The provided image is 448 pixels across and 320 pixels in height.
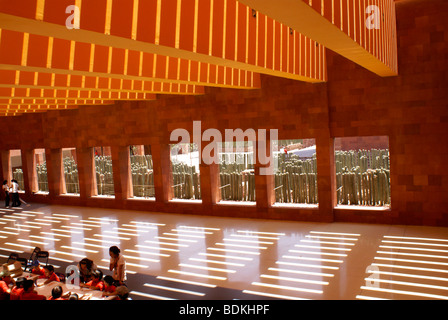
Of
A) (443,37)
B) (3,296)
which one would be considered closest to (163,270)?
(3,296)

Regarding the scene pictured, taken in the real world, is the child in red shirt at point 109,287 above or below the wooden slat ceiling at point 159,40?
below

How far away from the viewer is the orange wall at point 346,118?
930 centimetres

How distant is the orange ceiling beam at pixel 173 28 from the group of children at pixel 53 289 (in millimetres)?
3233

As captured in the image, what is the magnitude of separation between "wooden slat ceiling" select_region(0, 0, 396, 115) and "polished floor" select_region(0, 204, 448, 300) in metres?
3.70

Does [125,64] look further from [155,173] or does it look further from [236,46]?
[155,173]

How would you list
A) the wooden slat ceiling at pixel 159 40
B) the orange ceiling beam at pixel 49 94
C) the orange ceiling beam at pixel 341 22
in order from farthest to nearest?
the orange ceiling beam at pixel 49 94 < the wooden slat ceiling at pixel 159 40 < the orange ceiling beam at pixel 341 22

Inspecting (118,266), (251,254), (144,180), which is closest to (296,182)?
(251,254)

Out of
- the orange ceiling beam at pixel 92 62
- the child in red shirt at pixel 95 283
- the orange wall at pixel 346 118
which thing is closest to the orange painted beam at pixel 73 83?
the orange ceiling beam at pixel 92 62

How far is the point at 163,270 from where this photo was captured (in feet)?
26.0

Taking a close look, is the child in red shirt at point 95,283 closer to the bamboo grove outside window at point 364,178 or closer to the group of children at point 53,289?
the group of children at point 53,289

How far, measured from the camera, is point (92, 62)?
19.1 feet

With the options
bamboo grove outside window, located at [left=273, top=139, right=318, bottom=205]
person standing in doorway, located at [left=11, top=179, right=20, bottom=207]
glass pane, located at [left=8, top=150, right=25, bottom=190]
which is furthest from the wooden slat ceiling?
glass pane, located at [left=8, top=150, right=25, bottom=190]

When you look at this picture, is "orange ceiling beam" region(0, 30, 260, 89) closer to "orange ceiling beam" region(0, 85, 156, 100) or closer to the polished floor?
"orange ceiling beam" region(0, 85, 156, 100)

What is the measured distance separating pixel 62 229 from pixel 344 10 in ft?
34.1
